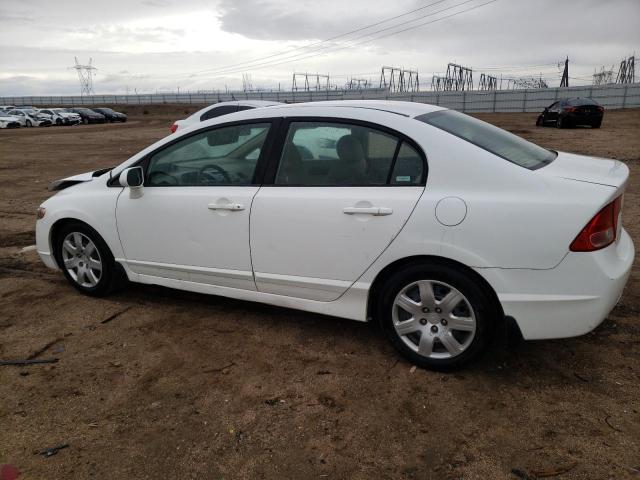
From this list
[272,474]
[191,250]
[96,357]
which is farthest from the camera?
[191,250]

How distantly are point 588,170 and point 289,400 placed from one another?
2275mm

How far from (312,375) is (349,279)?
65cm

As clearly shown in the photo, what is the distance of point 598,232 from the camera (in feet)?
9.02

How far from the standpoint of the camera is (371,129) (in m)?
3.32

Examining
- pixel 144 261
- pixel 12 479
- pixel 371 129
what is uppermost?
pixel 371 129

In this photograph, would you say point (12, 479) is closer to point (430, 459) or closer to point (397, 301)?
point (430, 459)

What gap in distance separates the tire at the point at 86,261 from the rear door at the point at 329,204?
1.56 m

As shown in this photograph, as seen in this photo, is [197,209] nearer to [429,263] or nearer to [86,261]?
[86,261]

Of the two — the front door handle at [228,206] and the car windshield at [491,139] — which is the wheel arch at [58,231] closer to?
the front door handle at [228,206]

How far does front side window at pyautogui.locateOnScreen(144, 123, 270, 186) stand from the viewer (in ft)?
12.1

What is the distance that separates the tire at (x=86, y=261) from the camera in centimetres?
439

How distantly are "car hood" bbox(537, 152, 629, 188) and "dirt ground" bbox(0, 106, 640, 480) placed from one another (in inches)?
45.3

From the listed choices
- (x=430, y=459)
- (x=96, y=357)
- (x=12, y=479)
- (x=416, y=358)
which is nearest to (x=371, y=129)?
(x=416, y=358)

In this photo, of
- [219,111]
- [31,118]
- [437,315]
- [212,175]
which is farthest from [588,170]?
[31,118]
